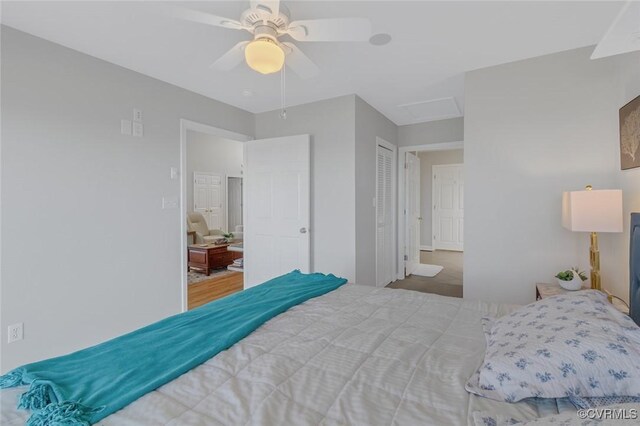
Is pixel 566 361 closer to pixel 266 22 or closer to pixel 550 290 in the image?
pixel 550 290

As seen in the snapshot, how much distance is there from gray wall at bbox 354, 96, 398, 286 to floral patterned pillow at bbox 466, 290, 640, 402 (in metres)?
2.41

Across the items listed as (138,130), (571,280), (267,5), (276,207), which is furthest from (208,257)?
(571,280)

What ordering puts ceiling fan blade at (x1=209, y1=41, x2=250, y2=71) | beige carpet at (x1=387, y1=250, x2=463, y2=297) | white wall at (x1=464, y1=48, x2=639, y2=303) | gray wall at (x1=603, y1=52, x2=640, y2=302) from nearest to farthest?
ceiling fan blade at (x1=209, y1=41, x2=250, y2=71), gray wall at (x1=603, y1=52, x2=640, y2=302), white wall at (x1=464, y1=48, x2=639, y2=303), beige carpet at (x1=387, y1=250, x2=463, y2=297)

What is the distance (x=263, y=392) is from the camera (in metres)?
0.99

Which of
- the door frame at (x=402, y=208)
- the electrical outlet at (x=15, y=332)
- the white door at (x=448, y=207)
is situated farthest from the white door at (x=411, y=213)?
the electrical outlet at (x=15, y=332)

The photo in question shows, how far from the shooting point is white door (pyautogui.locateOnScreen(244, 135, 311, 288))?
3.63m

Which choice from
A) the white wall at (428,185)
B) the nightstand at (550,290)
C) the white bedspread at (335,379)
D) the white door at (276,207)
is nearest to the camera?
the white bedspread at (335,379)

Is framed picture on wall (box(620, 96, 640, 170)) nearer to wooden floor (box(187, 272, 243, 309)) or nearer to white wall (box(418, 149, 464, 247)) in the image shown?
wooden floor (box(187, 272, 243, 309))

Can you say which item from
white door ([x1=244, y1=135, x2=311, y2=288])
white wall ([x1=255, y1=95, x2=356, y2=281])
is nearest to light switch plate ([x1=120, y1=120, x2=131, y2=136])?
white door ([x1=244, y1=135, x2=311, y2=288])

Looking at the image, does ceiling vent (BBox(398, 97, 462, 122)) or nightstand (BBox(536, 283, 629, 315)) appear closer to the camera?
nightstand (BBox(536, 283, 629, 315))

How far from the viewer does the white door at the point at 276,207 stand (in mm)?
3629

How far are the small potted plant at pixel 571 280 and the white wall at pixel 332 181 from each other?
184cm

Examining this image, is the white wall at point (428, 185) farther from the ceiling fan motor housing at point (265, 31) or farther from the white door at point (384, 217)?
the ceiling fan motor housing at point (265, 31)

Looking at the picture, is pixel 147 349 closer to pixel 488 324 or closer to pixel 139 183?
pixel 488 324
